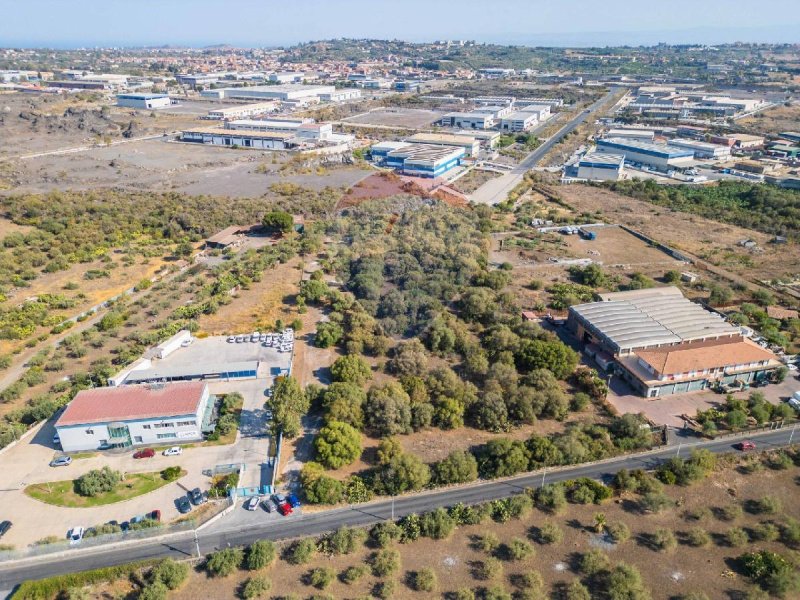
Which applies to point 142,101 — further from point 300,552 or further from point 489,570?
point 489,570

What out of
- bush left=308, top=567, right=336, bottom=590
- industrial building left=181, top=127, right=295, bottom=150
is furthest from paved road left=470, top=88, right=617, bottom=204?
bush left=308, top=567, right=336, bottom=590

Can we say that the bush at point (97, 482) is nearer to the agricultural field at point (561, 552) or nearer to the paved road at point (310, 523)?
the paved road at point (310, 523)

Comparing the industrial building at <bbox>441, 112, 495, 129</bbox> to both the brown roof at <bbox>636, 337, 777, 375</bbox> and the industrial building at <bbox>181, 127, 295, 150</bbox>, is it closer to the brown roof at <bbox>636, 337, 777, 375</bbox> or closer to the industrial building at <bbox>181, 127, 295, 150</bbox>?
the industrial building at <bbox>181, 127, 295, 150</bbox>

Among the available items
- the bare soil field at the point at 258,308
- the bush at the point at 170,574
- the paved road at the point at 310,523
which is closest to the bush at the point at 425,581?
the paved road at the point at 310,523

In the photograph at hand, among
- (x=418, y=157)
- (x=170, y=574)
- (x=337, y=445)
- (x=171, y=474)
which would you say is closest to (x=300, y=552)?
(x=170, y=574)

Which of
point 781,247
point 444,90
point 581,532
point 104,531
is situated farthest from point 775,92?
point 104,531

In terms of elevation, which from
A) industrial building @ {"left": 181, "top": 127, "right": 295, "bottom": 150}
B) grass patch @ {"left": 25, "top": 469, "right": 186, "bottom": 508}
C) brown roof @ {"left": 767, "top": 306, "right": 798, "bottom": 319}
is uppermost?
industrial building @ {"left": 181, "top": 127, "right": 295, "bottom": 150}

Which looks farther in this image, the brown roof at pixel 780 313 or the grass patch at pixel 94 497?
the brown roof at pixel 780 313
